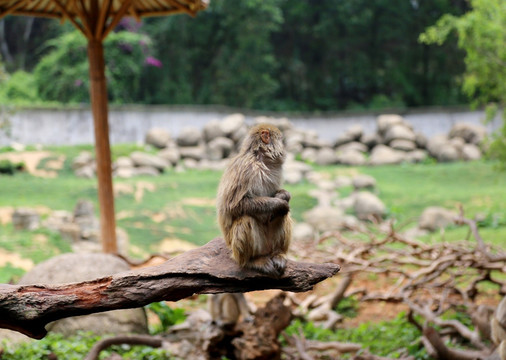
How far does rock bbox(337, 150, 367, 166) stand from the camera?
2173cm

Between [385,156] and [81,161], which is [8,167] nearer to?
[81,161]

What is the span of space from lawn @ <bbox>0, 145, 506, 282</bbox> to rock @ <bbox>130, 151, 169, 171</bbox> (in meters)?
0.50

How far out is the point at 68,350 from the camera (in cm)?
585

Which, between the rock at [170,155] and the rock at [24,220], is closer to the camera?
the rock at [24,220]

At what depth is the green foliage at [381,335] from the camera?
21.5ft

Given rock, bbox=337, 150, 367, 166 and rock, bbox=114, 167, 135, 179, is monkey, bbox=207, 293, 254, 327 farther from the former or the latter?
rock, bbox=337, 150, 367, 166

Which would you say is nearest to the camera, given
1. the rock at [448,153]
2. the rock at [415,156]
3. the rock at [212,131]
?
the rock at [212,131]

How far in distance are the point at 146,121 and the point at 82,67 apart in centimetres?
355

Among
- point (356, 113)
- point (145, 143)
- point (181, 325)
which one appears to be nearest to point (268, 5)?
point (356, 113)

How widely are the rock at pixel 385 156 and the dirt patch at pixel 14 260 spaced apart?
49.9ft

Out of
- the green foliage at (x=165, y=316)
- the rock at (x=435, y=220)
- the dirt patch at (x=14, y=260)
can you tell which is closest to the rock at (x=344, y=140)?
the rock at (x=435, y=220)

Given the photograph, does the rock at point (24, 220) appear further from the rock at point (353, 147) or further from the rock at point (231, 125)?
the rock at point (353, 147)

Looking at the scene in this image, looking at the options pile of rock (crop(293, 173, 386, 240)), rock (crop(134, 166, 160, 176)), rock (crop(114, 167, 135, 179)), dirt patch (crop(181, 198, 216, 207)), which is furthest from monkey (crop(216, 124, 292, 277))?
rock (crop(134, 166, 160, 176))

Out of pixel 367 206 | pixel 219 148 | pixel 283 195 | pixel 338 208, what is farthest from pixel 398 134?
pixel 283 195
